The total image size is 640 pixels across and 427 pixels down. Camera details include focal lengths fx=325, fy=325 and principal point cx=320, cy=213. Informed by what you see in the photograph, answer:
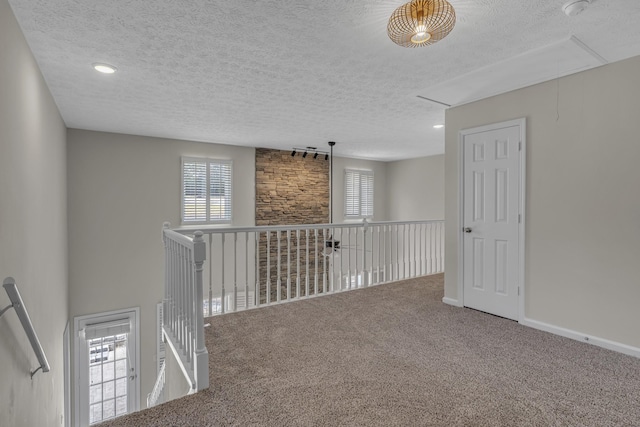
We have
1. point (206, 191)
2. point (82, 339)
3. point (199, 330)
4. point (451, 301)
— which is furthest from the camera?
point (206, 191)

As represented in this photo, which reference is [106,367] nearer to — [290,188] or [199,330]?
[290,188]

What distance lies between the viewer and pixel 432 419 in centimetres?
180

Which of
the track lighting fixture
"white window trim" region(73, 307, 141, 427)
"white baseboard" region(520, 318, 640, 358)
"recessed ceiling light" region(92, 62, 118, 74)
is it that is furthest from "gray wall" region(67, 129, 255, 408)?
"white baseboard" region(520, 318, 640, 358)

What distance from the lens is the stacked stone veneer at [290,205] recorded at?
264 inches

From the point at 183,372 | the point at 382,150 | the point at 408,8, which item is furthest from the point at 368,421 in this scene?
the point at 382,150

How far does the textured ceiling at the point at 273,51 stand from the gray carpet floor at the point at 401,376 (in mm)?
2382

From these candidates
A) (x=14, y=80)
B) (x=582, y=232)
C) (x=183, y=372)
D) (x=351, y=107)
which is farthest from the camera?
(x=351, y=107)

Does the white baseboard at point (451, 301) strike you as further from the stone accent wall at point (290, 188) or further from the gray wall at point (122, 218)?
the gray wall at point (122, 218)

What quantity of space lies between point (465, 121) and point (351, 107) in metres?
1.33

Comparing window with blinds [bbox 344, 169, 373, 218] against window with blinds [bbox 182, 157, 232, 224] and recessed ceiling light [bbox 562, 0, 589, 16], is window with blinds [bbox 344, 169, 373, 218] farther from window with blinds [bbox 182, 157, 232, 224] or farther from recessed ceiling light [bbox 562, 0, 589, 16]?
recessed ceiling light [bbox 562, 0, 589, 16]

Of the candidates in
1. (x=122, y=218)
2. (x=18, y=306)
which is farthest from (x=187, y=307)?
(x=122, y=218)

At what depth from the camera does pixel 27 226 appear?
254 cm

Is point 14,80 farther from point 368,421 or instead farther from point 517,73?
point 517,73

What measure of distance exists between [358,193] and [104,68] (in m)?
6.11
